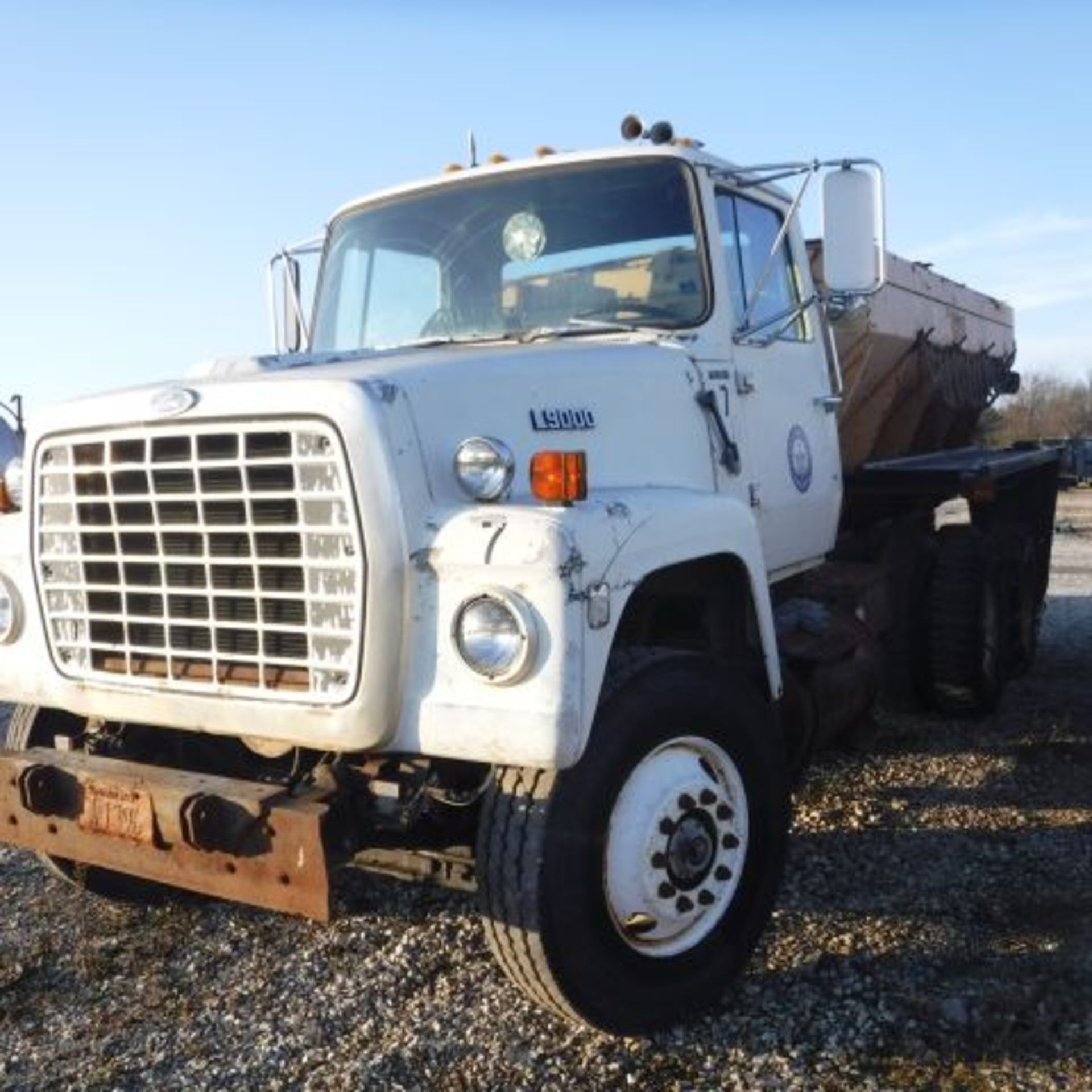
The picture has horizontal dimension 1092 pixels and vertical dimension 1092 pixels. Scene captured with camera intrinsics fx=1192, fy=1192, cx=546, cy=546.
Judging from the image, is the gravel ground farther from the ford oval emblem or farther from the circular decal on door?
the ford oval emblem

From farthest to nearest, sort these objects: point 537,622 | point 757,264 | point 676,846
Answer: point 757,264
point 676,846
point 537,622

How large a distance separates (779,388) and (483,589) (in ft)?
7.70

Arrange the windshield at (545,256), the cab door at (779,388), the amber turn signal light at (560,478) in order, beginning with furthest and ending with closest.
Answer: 1. the cab door at (779,388)
2. the windshield at (545,256)
3. the amber turn signal light at (560,478)

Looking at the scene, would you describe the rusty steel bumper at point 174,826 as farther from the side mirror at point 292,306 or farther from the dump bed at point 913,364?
the dump bed at point 913,364

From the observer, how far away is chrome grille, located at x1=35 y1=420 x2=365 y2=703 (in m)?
3.13

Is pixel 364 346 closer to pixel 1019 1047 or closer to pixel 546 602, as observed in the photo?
pixel 546 602

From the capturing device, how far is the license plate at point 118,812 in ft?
10.7

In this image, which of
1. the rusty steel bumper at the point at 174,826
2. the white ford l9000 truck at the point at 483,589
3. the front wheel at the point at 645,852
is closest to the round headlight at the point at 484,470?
the white ford l9000 truck at the point at 483,589

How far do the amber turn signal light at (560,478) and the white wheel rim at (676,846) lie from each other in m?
0.78

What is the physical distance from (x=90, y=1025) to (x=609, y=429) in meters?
2.46

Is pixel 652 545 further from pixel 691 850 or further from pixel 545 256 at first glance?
pixel 545 256

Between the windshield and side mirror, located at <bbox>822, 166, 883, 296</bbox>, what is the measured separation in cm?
49

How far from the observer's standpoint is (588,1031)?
11.4ft

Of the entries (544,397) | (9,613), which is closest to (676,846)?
(544,397)
